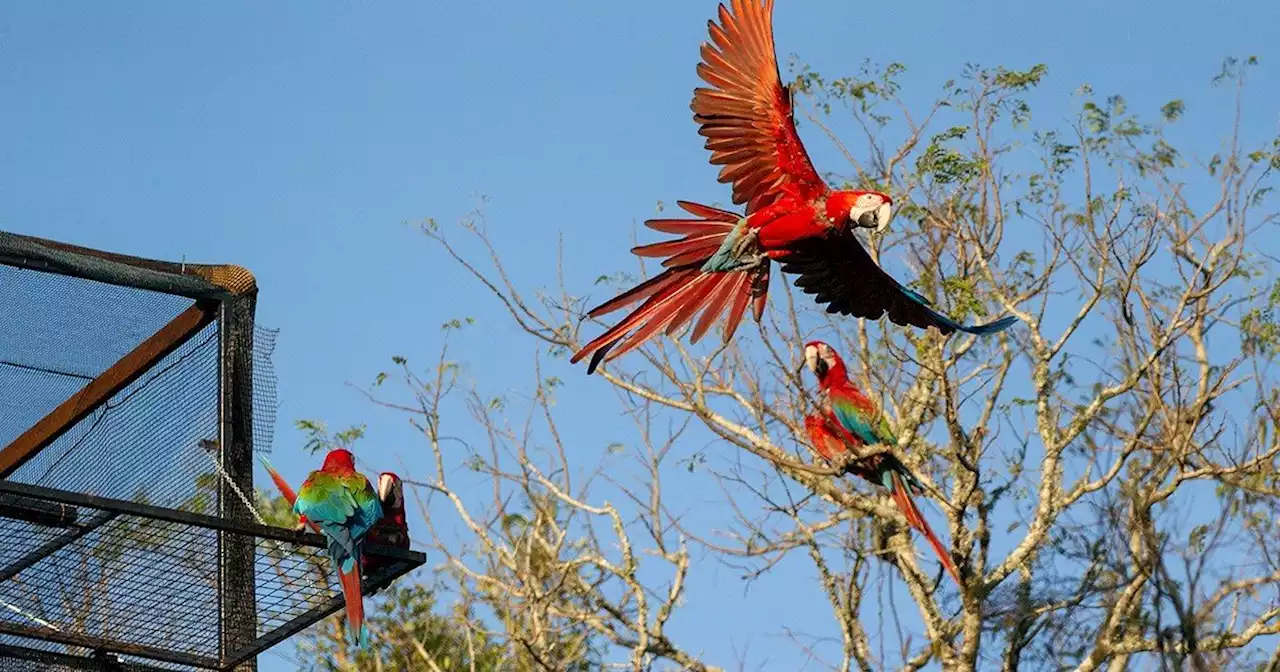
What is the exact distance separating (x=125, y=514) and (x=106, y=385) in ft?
2.30

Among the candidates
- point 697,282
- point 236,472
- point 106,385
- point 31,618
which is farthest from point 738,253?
point 31,618

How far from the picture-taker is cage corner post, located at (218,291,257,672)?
3988 mm

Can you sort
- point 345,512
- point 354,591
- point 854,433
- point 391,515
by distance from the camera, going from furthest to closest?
point 854,433 < point 391,515 < point 345,512 < point 354,591

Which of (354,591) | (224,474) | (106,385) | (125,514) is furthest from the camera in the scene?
(354,591)

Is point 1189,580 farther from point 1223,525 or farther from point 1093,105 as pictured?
point 1093,105

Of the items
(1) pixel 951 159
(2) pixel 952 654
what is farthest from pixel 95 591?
(1) pixel 951 159

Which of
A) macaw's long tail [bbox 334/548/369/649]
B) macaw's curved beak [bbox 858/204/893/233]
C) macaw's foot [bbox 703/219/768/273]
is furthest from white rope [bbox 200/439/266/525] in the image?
macaw's curved beak [bbox 858/204/893/233]

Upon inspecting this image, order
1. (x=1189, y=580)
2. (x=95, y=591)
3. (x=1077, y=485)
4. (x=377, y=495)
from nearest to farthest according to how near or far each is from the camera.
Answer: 1. (x=1189, y=580)
2. (x=95, y=591)
3. (x=377, y=495)
4. (x=1077, y=485)

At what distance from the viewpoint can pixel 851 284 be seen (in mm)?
5281

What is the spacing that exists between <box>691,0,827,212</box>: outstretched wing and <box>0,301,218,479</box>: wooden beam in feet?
5.12

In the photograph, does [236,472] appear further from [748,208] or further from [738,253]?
[748,208]

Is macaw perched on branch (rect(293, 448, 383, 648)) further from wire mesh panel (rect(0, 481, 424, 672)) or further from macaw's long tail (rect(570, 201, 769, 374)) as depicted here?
macaw's long tail (rect(570, 201, 769, 374))

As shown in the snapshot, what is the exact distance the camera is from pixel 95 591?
4.00 metres

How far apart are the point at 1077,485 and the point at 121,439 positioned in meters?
4.48
